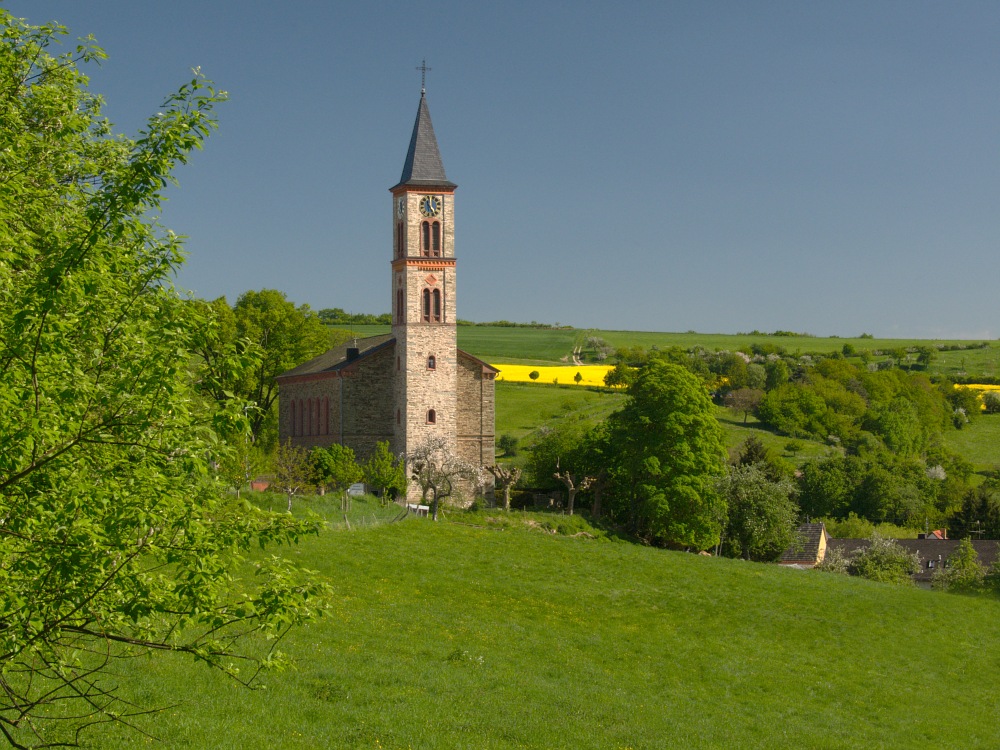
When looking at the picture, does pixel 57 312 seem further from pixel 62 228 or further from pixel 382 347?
pixel 382 347

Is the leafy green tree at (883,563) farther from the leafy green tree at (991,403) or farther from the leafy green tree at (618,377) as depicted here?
the leafy green tree at (991,403)

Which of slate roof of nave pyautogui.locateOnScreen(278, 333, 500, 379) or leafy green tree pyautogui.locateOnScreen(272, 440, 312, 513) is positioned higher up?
slate roof of nave pyautogui.locateOnScreen(278, 333, 500, 379)

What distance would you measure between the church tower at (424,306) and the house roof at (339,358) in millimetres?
2466

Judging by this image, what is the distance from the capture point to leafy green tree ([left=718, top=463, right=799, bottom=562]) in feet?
171

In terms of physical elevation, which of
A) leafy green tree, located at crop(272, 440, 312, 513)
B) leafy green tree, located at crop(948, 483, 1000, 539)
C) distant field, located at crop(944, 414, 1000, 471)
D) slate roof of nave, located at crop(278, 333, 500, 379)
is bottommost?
leafy green tree, located at crop(948, 483, 1000, 539)

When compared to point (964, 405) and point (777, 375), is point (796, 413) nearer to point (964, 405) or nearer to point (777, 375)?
point (777, 375)

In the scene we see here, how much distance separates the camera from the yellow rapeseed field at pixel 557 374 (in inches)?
4555

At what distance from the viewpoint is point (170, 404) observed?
1070 cm

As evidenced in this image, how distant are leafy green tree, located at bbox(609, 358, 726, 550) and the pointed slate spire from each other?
14.6 metres

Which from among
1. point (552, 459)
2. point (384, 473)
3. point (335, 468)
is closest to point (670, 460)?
point (552, 459)

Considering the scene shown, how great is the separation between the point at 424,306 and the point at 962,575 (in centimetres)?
3004

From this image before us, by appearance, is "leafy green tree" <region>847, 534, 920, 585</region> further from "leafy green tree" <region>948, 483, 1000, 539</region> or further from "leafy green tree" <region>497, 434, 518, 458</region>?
"leafy green tree" <region>497, 434, 518, 458</region>

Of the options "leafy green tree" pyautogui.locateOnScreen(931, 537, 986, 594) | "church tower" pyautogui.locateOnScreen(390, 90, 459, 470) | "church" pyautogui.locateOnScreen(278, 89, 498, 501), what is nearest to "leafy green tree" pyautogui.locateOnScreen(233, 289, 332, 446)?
"church" pyautogui.locateOnScreen(278, 89, 498, 501)

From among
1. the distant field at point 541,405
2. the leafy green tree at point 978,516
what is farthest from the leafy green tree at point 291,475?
the leafy green tree at point 978,516
